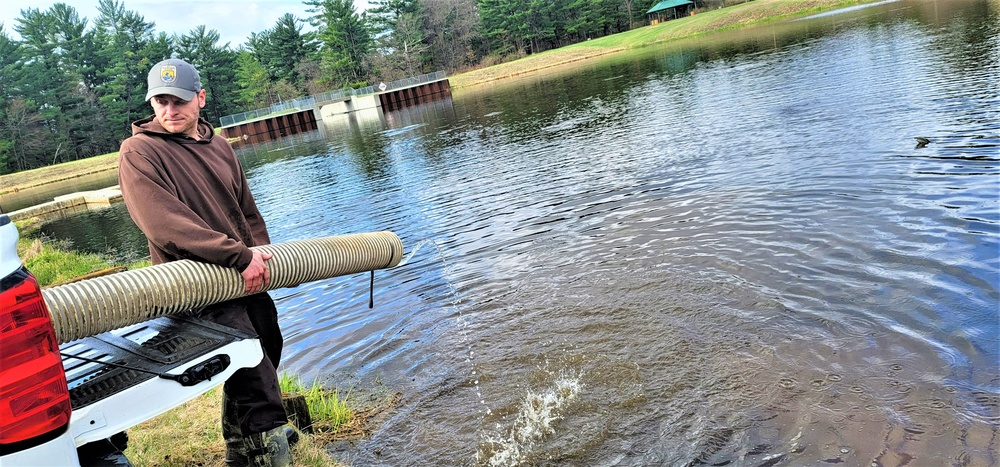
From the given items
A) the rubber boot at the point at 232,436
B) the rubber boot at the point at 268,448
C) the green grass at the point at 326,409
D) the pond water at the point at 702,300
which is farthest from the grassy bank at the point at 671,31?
the rubber boot at the point at 232,436

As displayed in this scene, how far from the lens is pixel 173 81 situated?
4.12 m

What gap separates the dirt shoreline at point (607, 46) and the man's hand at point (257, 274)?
227 feet

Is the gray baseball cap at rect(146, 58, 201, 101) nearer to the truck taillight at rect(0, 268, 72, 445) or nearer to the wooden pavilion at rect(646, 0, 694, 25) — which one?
the truck taillight at rect(0, 268, 72, 445)

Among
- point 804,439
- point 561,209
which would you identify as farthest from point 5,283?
point 561,209

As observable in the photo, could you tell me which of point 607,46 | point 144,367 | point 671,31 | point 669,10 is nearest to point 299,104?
point 607,46

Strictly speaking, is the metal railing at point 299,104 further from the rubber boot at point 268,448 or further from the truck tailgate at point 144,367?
the truck tailgate at point 144,367

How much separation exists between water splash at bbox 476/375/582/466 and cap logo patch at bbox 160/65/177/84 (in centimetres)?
330

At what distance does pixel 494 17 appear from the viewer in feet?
346

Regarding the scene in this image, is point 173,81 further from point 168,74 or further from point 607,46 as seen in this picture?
point 607,46

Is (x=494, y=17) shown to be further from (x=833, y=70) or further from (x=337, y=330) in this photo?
(x=337, y=330)

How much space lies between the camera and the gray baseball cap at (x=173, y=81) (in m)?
4.09

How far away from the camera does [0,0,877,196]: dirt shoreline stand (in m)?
69.9

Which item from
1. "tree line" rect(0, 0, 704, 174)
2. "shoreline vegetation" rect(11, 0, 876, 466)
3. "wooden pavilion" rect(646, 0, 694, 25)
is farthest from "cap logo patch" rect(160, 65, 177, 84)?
"wooden pavilion" rect(646, 0, 694, 25)

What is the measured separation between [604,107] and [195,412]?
24.5m
